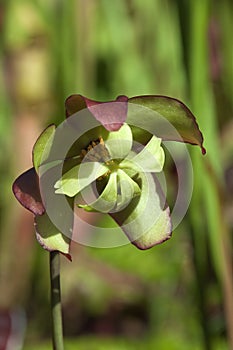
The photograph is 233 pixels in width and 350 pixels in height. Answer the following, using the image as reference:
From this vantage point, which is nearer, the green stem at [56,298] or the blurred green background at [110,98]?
the green stem at [56,298]

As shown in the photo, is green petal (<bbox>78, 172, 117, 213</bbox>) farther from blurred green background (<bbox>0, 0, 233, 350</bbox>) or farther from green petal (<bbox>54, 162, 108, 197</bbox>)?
blurred green background (<bbox>0, 0, 233, 350</bbox>)

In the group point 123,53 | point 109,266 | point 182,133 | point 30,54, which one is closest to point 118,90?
point 123,53

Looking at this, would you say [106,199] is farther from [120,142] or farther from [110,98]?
[110,98]

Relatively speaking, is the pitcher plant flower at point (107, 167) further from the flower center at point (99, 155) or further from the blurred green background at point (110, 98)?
the blurred green background at point (110, 98)

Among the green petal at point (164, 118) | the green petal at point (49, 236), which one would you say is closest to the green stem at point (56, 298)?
the green petal at point (49, 236)

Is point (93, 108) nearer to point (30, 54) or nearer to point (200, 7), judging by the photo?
point (200, 7)

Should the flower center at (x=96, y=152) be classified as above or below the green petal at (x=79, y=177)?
above

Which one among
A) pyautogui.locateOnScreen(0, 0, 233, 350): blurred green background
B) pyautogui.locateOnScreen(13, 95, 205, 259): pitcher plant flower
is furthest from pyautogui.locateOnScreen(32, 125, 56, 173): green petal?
pyautogui.locateOnScreen(0, 0, 233, 350): blurred green background
